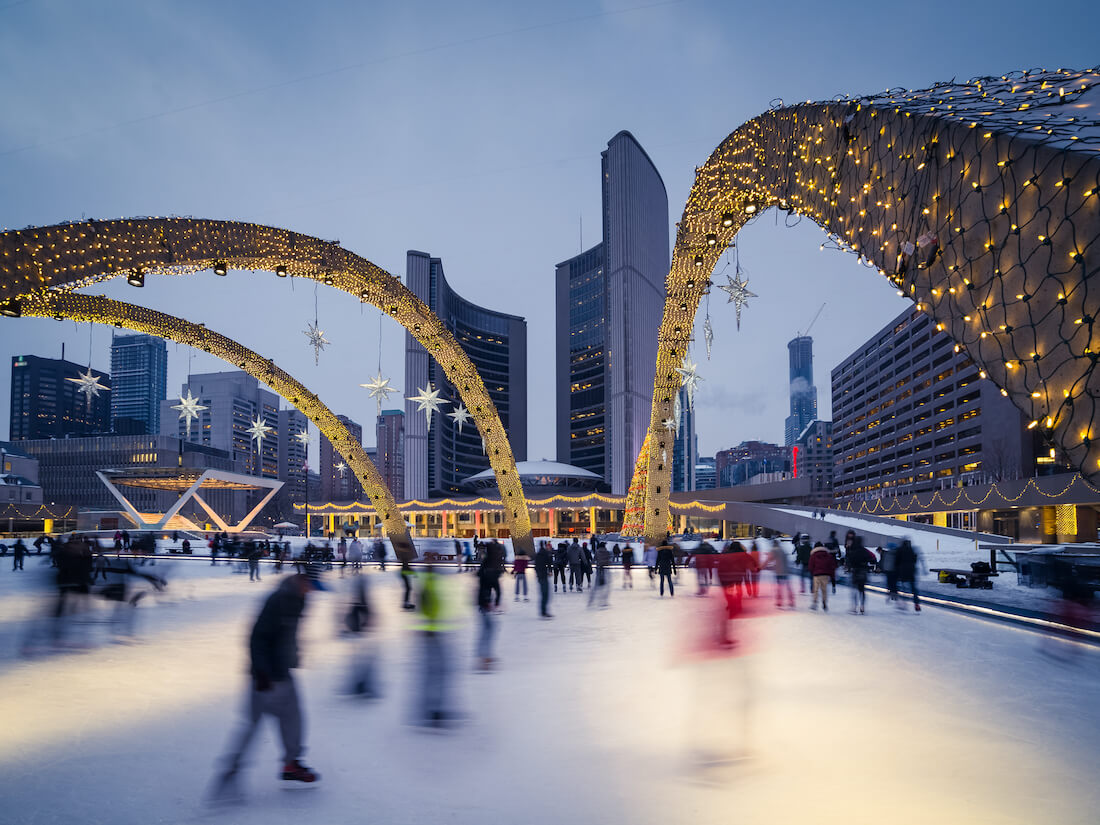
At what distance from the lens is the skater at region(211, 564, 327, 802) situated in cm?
465

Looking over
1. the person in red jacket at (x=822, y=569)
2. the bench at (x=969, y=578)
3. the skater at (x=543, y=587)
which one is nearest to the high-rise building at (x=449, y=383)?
the bench at (x=969, y=578)

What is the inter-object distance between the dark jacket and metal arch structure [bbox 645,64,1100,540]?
6.36 metres

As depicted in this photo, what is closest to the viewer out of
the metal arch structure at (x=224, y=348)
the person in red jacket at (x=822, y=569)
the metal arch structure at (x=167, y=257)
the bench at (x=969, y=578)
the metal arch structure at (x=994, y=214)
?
the metal arch structure at (x=994, y=214)

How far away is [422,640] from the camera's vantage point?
6402mm

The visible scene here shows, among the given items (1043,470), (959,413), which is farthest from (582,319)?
(1043,470)

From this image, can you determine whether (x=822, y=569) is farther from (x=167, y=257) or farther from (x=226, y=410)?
(x=226, y=410)

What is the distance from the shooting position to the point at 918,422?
92.3m

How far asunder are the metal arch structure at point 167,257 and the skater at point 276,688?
33.7 feet

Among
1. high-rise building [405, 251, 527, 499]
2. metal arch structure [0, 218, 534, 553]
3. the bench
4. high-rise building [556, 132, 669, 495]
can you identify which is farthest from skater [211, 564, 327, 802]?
high-rise building [556, 132, 669, 495]

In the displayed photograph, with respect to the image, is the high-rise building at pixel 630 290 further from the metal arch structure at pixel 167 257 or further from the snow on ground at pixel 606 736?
the snow on ground at pixel 606 736

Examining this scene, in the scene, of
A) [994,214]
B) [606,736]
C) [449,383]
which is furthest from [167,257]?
[449,383]

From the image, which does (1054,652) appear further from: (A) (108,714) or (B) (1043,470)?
(B) (1043,470)

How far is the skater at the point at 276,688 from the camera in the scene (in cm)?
465

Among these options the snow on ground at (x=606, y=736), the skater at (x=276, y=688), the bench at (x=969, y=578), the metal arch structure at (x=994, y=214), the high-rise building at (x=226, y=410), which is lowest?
the bench at (x=969, y=578)
